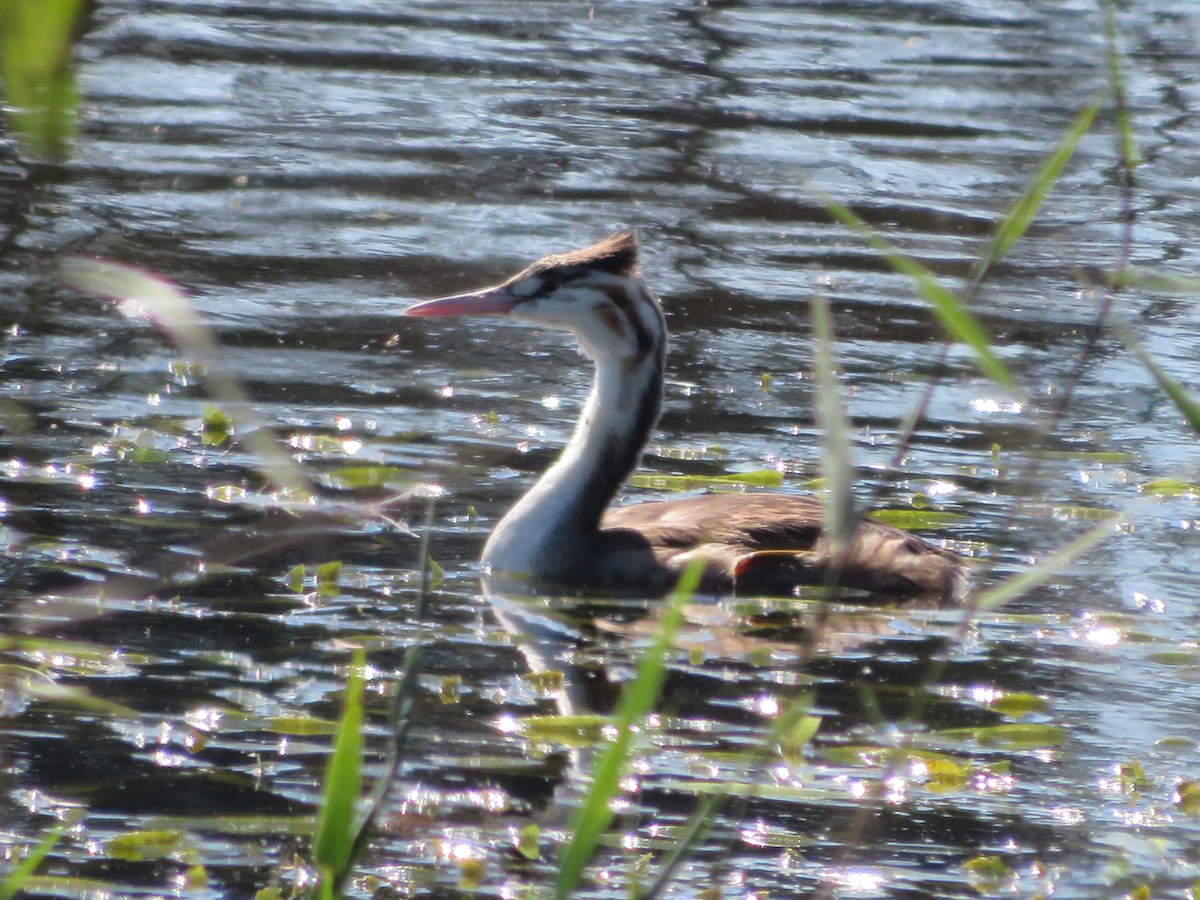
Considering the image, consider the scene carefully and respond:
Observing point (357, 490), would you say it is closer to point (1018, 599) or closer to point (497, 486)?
point (497, 486)

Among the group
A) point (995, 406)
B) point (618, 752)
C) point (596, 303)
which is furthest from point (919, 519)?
point (618, 752)

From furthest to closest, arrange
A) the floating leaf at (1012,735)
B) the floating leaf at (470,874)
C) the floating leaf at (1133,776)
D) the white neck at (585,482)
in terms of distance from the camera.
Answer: the white neck at (585,482), the floating leaf at (1012,735), the floating leaf at (1133,776), the floating leaf at (470,874)

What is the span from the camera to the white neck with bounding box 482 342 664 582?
26.4ft

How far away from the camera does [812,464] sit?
30.8 ft

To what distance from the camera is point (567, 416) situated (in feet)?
32.5

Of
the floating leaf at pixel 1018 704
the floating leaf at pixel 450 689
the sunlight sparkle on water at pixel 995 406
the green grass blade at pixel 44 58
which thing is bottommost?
the sunlight sparkle on water at pixel 995 406

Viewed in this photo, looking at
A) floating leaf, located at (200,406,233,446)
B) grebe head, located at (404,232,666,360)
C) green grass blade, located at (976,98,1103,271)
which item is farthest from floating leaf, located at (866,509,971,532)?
green grass blade, located at (976,98,1103,271)

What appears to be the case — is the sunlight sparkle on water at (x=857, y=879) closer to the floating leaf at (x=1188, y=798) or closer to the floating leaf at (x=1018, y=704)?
the floating leaf at (x=1188, y=798)

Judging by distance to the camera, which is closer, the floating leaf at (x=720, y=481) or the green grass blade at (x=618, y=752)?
the green grass blade at (x=618, y=752)

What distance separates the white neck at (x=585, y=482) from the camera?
8.04 metres

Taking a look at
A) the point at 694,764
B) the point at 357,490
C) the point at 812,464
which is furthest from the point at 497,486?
the point at 694,764

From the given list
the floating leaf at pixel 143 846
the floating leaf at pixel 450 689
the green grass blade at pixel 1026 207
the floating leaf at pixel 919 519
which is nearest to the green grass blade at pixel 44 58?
the green grass blade at pixel 1026 207

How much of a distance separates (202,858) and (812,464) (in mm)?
4651

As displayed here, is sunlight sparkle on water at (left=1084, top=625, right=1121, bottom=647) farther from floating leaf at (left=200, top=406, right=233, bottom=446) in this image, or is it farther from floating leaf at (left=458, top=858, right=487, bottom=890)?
floating leaf at (left=200, top=406, right=233, bottom=446)
